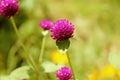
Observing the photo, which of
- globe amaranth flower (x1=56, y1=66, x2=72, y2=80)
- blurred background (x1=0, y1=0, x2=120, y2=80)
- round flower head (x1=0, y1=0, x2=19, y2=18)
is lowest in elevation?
globe amaranth flower (x1=56, y1=66, x2=72, y2=80)

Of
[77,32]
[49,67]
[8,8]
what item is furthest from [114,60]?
[77,32]

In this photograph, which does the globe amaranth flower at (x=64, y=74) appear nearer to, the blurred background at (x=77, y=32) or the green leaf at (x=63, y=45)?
the green leaf at (x=63, y=45)

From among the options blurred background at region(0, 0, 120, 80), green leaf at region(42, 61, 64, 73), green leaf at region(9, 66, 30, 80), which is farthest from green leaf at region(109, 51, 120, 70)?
blurred background at region(0, 0, 120, 80)

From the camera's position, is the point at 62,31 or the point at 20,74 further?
the point at 20,74

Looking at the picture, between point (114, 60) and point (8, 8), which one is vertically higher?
point (8, 8)

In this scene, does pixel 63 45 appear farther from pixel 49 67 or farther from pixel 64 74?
pixel 49 67

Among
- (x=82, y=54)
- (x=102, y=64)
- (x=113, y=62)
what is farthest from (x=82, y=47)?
(x=113, y=62)

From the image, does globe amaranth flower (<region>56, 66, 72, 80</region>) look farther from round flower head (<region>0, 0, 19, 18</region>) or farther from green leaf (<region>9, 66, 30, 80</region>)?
round flower head (<region>0, 0, 19, 18</region>)

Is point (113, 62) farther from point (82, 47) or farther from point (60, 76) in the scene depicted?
point (82, 47)
